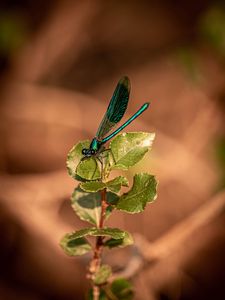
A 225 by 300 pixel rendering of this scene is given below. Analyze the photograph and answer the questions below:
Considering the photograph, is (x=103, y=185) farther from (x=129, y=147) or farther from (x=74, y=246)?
(x=74, y=246)

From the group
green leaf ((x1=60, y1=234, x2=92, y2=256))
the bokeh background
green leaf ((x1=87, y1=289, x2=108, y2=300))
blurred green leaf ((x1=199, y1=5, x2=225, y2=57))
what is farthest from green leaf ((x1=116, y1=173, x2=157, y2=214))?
blurred green leaf ((x1=199, y1=5, x2=225, y2=57))

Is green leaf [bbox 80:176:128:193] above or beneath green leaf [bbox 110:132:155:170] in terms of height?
beneath

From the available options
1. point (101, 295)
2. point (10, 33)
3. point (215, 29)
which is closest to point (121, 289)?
point (101, 295)

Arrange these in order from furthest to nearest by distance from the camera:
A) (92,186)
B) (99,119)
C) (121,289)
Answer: (99,119) → (121,289) → (92,186)

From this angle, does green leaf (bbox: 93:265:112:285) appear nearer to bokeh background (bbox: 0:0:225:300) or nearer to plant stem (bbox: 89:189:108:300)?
plant stem (bbox: 89:189:108:300)

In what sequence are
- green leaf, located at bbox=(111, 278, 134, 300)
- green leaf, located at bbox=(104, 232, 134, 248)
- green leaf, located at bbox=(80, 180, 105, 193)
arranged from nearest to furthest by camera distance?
green leaf, located at bbox=(80, 180, 105, 193), green leaf, located at bbox=(104, 232, 134, 248), green leaf, located at bbox=(111, 278, 134, 300)

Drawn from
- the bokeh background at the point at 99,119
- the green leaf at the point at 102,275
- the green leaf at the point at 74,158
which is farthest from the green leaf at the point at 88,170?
the bokeh background at the point at 99,119

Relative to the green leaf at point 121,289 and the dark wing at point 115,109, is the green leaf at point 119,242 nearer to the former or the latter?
the green leaf at point 121,289
